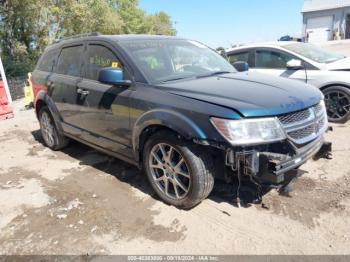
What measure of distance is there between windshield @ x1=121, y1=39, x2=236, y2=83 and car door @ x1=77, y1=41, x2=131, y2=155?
0.25 m

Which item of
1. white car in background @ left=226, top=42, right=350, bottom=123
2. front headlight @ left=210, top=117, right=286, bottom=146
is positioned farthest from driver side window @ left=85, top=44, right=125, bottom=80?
white car in background @ left=226, top=42, right=350, bottom=123

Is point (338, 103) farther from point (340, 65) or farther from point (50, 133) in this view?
point (50, 133)

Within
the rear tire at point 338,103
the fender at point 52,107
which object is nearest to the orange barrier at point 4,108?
the fender at point 52,107

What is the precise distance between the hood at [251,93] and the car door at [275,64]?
9.45 ft

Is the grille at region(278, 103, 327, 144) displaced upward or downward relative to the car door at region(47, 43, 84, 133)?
downward

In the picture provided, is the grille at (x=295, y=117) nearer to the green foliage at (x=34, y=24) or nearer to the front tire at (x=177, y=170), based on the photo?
the front tire at (x=177, y=170)

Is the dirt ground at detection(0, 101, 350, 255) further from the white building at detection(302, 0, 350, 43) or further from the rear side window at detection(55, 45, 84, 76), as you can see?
the white building at detection(302, 0, 350, 43)

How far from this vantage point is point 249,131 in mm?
3025

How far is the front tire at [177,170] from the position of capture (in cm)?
335

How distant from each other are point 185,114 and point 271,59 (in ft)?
14.5

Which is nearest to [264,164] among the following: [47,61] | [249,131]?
[249,131]

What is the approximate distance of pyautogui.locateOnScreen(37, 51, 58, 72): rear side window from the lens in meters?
5.69

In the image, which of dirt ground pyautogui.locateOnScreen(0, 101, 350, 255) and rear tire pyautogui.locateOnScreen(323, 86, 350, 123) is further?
rear tire pyautogui.locateOnScreen(323, 86, 350, 123)

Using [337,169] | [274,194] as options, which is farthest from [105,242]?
[337,169]
